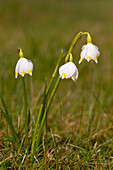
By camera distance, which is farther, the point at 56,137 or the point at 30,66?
the point at 56,137

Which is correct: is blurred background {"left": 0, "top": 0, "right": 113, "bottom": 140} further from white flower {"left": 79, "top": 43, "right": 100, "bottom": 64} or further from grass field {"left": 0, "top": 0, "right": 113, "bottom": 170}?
white flower {"left": 79, "top": 43, "right": 100, "bottom": 64}

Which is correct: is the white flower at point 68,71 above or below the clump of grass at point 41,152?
above

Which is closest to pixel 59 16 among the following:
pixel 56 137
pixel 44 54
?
pixel 44 54

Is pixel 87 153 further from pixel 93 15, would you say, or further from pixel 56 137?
pixel 93 15

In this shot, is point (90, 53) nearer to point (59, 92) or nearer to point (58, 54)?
point (59, 92)

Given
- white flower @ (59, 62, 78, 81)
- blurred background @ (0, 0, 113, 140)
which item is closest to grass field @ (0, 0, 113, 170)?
blurred background @ (0, 0, 113, 140)

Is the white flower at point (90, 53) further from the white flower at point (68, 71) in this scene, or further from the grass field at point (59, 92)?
the grass field at point (59, 92)

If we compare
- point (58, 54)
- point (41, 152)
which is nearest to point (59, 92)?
point (58, 54)

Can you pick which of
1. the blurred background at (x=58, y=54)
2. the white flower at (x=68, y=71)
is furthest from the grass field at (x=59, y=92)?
the white flower at (x=68, y=71)
